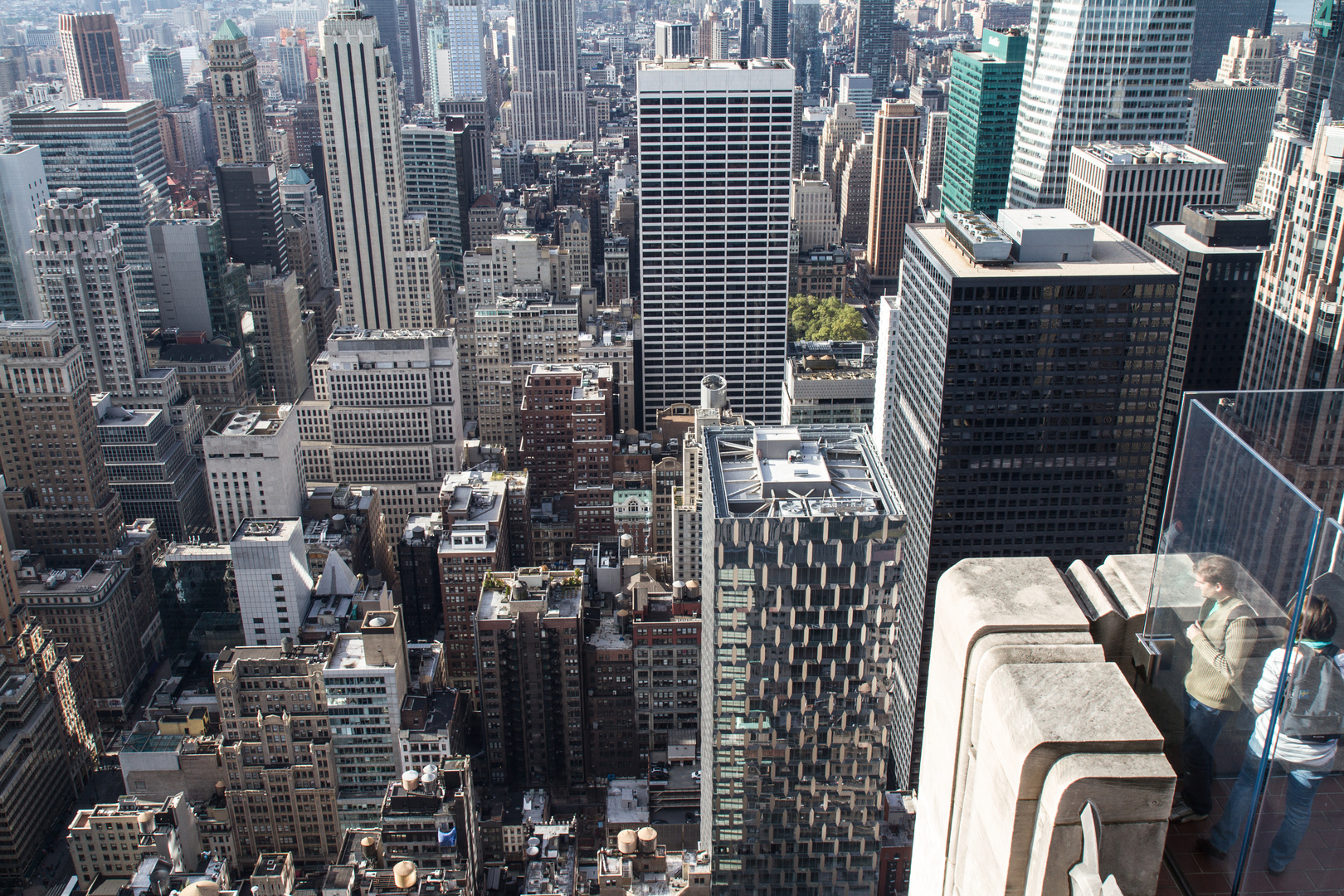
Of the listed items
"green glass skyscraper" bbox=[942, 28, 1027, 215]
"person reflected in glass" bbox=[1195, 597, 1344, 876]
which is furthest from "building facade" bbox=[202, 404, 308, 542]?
"person reflected in glass" bbox=[1195, 597, 1344, 876]

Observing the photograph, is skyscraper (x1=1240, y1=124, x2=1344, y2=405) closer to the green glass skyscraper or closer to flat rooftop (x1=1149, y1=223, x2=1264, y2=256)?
flat rooftop (x1=1149, y1=223, x2=1264, y2=256)

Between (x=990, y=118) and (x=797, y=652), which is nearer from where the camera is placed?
(x=797, y=652)

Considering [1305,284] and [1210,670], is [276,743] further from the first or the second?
[1210,670]

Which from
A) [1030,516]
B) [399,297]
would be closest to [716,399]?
[1030,516]

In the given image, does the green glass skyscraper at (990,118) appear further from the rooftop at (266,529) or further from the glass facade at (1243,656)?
the glass facade at (1243,656)

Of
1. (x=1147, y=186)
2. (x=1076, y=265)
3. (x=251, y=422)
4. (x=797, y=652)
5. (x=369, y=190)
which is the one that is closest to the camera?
(x=797, y=652)

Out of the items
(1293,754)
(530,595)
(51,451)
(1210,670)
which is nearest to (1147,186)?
(530,595)

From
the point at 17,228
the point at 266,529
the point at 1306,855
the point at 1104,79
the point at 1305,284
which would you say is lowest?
the point at 266,529
